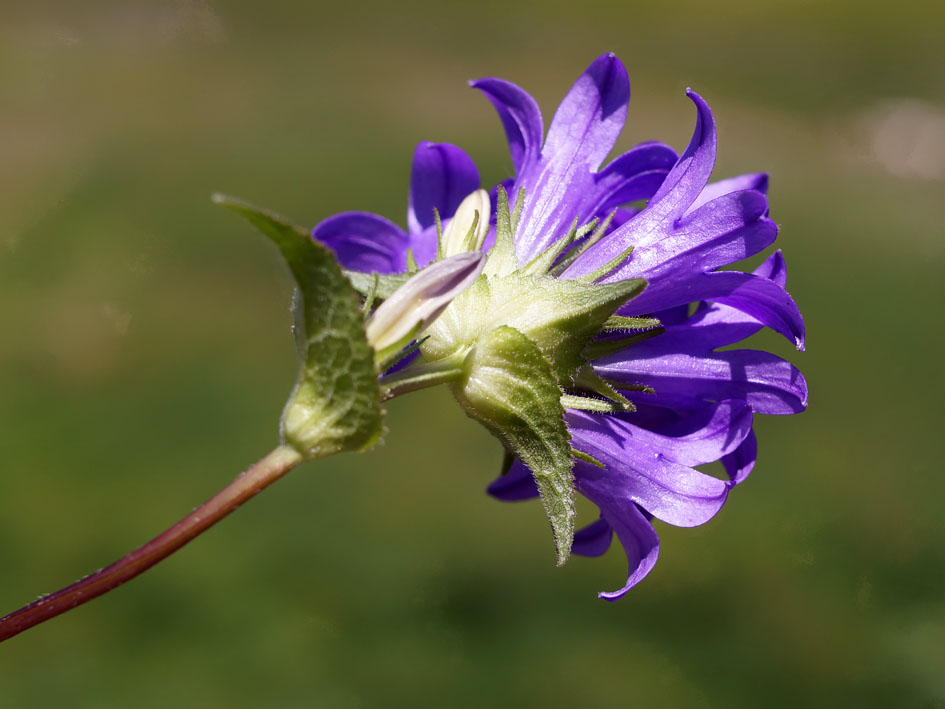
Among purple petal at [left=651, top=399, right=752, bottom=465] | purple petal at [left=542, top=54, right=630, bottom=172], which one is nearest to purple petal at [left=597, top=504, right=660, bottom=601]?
purple petal at [left=651, top=399, right=752, bottom=465]

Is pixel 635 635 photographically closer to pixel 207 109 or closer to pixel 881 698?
pixel 881 698

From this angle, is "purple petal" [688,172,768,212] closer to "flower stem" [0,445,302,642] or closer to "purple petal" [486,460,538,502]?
"purple petal" [486,460,538,502]

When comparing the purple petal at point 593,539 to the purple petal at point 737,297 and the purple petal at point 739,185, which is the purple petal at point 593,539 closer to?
the purple petal at point 737,297

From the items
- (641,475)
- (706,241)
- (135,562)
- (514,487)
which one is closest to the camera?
(135,562)

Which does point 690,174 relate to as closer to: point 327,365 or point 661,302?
point 661,302

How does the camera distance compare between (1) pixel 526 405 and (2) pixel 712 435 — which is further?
(2) pixel 712 435

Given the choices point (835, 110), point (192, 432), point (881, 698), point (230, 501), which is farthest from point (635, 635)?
point (835, 110)

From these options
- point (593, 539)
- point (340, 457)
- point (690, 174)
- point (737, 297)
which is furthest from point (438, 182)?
point (340, 457)
